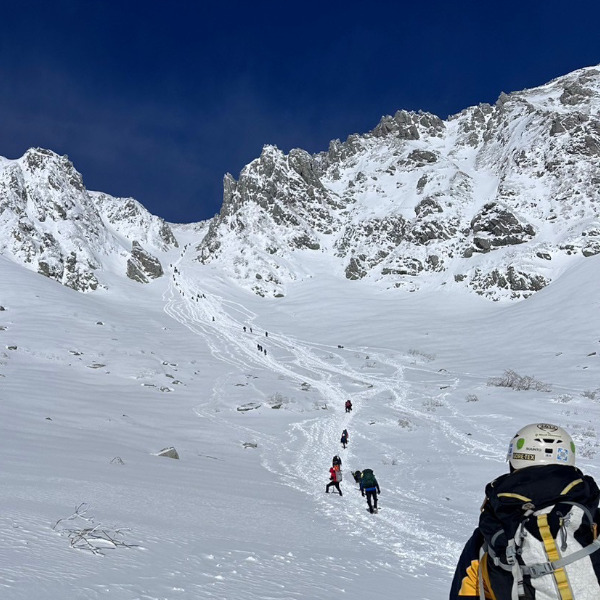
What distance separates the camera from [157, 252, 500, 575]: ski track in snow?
989cm

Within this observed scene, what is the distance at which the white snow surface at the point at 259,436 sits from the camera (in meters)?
5.60

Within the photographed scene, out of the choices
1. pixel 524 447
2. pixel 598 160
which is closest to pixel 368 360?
pixel 524 447

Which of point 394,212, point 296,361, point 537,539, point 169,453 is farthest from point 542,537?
point 394,212

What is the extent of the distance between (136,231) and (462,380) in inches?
4665

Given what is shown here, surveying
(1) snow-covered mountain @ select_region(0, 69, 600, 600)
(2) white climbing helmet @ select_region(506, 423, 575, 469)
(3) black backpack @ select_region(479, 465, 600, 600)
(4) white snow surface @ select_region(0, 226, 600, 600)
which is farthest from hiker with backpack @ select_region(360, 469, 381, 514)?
(3) black backpack @ select_region(479, 465, 600, 600)

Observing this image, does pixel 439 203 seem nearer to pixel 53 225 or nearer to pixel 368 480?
pixel 53 225

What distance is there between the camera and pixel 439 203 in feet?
343

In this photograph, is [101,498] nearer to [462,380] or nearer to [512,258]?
[462,380]

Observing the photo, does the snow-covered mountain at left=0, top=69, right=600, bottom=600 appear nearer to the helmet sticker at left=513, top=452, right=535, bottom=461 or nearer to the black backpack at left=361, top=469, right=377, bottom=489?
the black backpack at left=361, top=469, right=377, bottom=489

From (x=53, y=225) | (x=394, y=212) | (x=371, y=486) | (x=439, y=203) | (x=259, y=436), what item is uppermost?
(x=394, y=212)

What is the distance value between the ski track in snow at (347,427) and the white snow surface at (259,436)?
0.11 metres

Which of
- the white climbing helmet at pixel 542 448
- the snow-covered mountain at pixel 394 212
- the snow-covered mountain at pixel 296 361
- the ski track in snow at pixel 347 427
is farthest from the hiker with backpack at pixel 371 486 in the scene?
the snow-covered mountain at pixel 394 212

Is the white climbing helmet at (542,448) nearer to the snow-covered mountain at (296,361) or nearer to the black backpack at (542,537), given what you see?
the black backpack at (542,537)

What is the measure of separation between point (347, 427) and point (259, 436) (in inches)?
212
